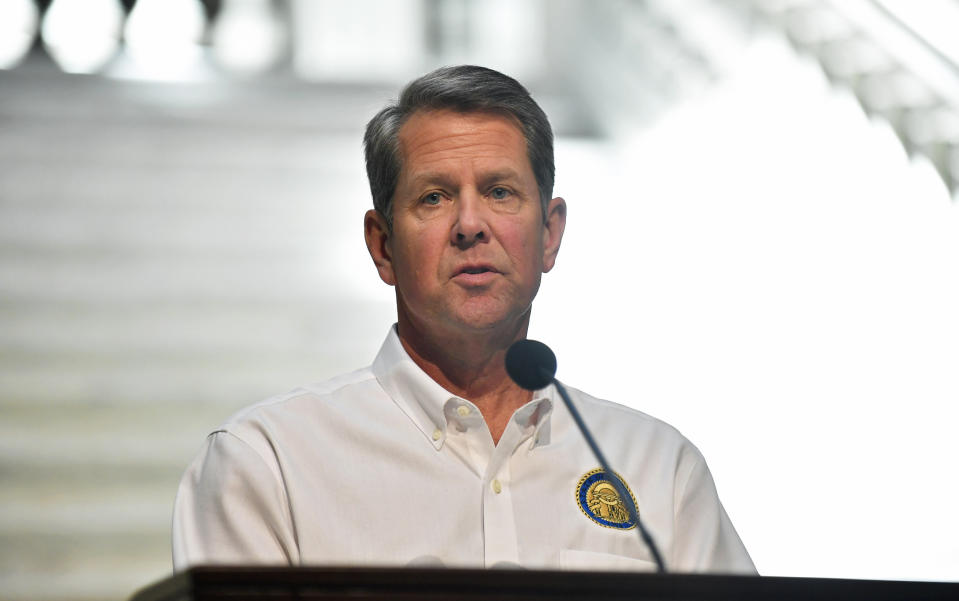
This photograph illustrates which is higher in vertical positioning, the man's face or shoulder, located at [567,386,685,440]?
the man's face

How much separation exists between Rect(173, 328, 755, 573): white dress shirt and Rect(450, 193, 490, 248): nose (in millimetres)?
189

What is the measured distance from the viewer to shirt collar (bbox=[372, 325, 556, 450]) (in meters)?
1.64

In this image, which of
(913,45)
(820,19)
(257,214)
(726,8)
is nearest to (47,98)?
(257,214)

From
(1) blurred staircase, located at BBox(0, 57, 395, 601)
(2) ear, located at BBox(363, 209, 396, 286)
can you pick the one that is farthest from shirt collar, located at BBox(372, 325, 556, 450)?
(1) blurred staircase, located at BBox(0, 57, 395, 601)

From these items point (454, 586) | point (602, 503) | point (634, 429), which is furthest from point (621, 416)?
point (454, 586)

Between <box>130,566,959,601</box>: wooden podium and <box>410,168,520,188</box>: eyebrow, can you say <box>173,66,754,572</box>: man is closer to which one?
<box>410,168,520,188</box>: eyebrow

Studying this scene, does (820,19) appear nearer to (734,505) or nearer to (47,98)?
(734,505)

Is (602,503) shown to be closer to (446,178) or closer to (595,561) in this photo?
(595,561)

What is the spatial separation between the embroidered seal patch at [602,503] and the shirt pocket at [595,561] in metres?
0.05

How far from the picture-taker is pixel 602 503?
1.61m

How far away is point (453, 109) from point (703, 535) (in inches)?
26.6

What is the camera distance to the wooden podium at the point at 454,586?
39.1 inches

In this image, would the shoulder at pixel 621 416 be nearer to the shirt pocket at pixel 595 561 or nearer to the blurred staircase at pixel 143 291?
the shirt pocket at pixel 595 561

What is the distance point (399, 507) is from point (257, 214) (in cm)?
346
